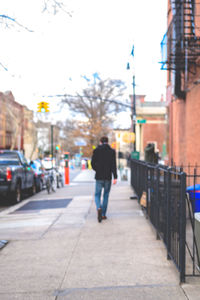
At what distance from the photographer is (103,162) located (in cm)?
839

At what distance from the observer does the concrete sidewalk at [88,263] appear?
4180mm

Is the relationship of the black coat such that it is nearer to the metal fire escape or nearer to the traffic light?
the metal fire escape

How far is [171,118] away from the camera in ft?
66.2

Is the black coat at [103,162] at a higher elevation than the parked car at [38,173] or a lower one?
higher

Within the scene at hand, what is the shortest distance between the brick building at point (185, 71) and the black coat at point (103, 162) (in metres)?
4.97

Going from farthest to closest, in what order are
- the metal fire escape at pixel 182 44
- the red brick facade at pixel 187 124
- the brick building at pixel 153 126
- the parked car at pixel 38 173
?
the brick building at pixel 153 126 → the parked car at pixel 38 173 → the red brick facade at pixel 187 124 → the metal fire escape at pixel 182 44

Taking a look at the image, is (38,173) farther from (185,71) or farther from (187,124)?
(185,71)

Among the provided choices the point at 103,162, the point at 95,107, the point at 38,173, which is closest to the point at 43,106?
the point at 38,173

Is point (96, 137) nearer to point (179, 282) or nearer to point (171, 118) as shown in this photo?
point (171, 118)

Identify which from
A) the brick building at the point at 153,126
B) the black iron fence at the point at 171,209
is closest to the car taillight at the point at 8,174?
the black iron fence at the point at 171,209

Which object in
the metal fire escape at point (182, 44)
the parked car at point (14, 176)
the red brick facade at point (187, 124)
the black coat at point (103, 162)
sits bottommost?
the parked car at point (14, 176)

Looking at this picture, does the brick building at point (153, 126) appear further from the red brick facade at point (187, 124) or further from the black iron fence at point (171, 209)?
the black iron fence at point (171, 209)

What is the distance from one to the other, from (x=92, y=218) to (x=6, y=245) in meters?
2.84

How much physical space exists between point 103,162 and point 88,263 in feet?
11.2
